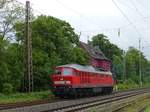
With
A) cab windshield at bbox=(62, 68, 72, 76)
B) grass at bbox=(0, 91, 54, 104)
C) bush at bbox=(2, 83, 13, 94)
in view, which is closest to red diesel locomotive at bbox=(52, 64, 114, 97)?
cab windshield at bbox=(62, 68, 72, 76)

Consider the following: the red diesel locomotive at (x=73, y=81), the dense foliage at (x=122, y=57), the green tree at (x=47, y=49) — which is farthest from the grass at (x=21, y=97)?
the dense foliage at (x=122, y=57)

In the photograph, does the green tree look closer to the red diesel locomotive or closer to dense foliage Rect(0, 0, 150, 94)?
dense foliage Rect(0, 0, 150, 94)

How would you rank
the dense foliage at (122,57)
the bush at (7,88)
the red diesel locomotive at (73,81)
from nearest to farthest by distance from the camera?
the red diesel locomotive at (73,81) → the bush at (7,88) → the dense foliage at (122,57)

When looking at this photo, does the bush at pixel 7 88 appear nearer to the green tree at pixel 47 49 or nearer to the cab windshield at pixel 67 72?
the cab windshield at pixel 67 72

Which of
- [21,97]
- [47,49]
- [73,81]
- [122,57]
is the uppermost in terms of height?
[122,57]

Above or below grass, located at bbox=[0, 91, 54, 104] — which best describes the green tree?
above

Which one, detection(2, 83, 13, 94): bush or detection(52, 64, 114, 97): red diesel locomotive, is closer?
detection(52, 64, 114, 97): red diesel locomotive

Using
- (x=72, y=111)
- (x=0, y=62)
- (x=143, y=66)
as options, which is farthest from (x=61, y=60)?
(x=143, y=66)

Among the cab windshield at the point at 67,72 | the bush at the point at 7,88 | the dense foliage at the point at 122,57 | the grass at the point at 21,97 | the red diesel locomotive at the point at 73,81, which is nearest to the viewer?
the grass at the point at 21,97

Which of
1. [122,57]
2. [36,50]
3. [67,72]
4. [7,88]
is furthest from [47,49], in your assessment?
[122,57]

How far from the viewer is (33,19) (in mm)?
53906

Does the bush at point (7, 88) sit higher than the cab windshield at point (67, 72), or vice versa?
the cab windshield at point (67, 72)

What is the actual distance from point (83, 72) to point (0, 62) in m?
8.23

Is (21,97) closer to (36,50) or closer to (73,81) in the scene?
(73,81)
